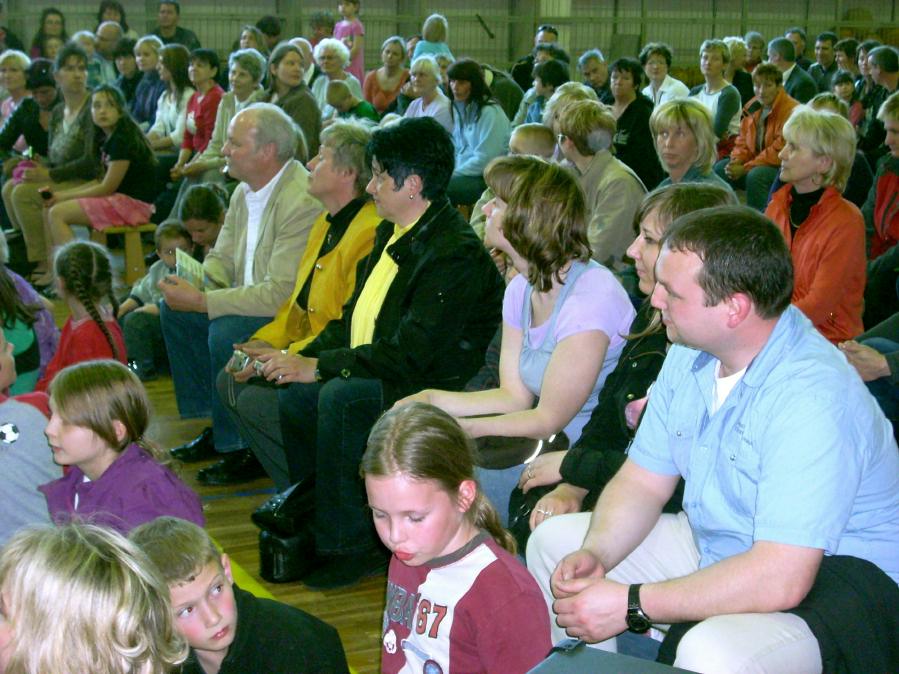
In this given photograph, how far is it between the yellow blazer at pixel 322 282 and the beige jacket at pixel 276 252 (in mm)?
143

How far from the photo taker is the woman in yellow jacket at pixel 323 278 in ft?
12.1

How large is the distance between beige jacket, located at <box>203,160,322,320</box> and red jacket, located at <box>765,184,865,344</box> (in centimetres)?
176

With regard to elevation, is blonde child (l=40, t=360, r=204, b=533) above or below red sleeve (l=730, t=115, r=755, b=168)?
below

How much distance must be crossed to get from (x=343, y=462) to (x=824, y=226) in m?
1.78

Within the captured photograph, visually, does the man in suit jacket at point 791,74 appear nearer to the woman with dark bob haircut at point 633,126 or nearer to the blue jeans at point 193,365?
the woman with dark bob haircut at point 633,126

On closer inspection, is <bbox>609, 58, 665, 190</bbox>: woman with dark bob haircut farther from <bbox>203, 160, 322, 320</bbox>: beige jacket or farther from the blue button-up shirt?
the blue button-up shirt

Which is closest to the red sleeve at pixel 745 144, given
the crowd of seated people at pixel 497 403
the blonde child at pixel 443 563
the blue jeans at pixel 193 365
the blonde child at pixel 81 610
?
the crowd of seated people at pixel 497 403

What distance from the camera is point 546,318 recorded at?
2.84 metres

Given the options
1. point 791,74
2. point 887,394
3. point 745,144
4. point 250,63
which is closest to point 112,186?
point 250,63

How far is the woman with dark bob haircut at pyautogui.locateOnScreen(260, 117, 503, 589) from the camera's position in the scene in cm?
323

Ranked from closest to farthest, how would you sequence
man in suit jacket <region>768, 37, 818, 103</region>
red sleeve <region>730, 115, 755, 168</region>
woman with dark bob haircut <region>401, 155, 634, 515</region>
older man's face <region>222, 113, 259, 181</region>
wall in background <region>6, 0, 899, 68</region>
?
woman with dark bob haircut <region>401, 155, 634, 515</region>
older man's face <region>222, 113, 259, 181</region>
red sleeve <region>730, 115, 755, 168</region>
man in suit jacket <region>768, 37, 818, 103</region>
wall in background <region>6, 0, 899, 68</region>

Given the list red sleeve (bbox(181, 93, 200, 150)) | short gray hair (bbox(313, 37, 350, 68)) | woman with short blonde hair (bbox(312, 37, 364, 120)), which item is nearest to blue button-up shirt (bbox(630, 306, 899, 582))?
red sleeve (bbox(181, 93, 200, 150))

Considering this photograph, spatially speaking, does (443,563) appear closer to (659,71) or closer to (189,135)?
(189,135)

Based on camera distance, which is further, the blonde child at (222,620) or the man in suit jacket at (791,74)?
the man in suit jacket at (791,74)
